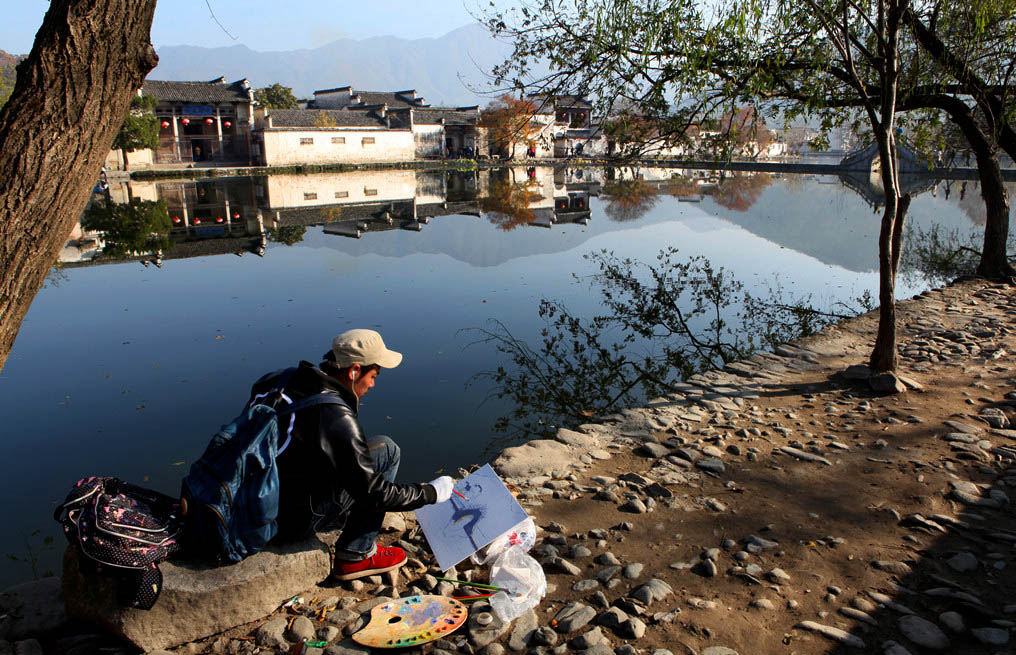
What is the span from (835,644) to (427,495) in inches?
77.6

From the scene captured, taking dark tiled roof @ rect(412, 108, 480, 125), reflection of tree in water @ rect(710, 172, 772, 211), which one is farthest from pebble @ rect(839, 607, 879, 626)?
dark tiled roof @ rect(412, 108, 480, 125)

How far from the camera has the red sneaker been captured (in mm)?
3449

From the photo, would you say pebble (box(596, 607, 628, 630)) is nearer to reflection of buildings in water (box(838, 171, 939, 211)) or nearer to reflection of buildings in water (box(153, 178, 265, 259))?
A: reflection of buildings in water (box(153, 178, 265, 259))

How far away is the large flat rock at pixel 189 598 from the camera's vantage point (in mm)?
2852

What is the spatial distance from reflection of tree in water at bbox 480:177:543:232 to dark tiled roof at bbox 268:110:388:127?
525 inches

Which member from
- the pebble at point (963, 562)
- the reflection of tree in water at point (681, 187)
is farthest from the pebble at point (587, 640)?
the reflection of tree in water at point (681, 187)

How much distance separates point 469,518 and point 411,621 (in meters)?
0.79

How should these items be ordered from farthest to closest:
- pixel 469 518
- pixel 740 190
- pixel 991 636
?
pixel 740 190 → pixel 469 518 → pixel 991 636

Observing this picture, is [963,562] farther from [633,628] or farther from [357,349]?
[357,349]

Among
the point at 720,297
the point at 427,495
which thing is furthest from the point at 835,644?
the point at 720,297

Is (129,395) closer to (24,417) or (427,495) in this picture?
(24,417)

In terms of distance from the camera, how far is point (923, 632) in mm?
2959

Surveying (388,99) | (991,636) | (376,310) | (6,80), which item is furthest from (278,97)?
(991,636)

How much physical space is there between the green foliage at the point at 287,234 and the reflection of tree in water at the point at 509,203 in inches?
222
